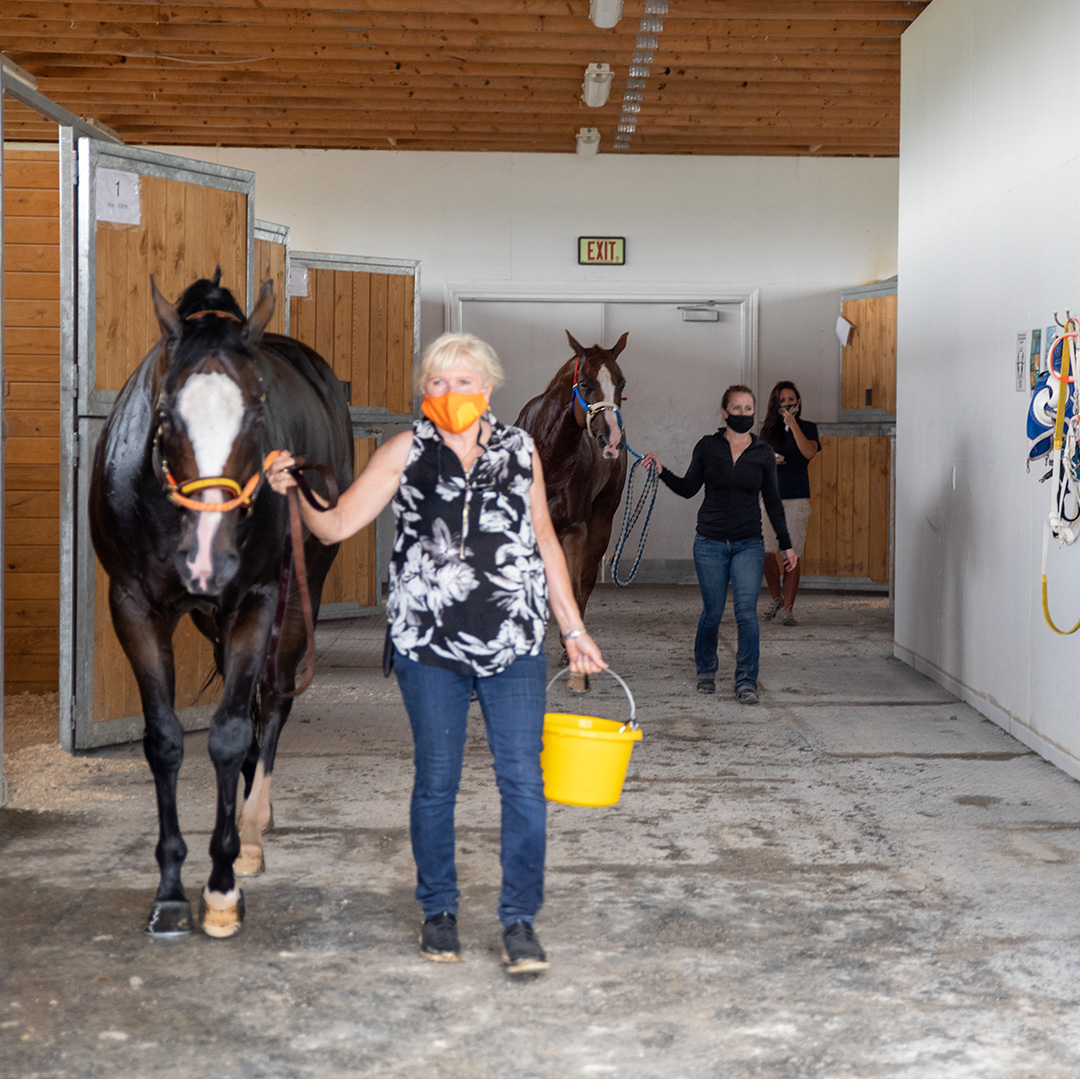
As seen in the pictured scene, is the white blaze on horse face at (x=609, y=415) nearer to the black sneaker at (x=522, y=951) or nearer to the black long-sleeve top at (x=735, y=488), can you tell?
the black long-sleeve top at (x=735, y=488)

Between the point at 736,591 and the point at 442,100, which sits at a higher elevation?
the point at 442,100

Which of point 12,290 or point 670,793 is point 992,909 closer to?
point 670,793

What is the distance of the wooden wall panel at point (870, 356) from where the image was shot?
9.52 m

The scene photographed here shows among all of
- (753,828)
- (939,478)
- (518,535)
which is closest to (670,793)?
(753,828)

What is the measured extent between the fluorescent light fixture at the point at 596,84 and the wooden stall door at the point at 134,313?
3.33 meters

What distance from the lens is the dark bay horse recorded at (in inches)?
97.7

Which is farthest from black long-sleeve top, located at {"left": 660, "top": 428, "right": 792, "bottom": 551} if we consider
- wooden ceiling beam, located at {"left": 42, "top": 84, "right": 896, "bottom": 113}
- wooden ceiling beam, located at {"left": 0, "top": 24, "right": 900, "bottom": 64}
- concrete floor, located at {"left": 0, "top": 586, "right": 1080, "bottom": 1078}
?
wooden ceiling beam, located at {"left": 42, "top": 84, "right": 896, "bottom": 113}

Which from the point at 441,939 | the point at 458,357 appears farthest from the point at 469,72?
the point at 441,939

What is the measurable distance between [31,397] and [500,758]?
3.78 m

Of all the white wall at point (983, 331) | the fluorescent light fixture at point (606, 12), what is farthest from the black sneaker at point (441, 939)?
the fluorescent light fixture at point (606, 12)

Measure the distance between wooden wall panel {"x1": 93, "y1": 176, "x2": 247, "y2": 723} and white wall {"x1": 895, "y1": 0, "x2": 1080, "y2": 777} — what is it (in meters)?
3.17

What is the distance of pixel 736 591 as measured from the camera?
5.60 metres

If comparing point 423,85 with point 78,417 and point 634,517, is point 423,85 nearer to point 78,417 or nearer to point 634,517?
point 634,517

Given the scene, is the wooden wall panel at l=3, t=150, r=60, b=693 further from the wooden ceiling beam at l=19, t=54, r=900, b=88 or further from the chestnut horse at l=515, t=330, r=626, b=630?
the wooden ceiling beam at l=19, t=54, r=900, b=88
